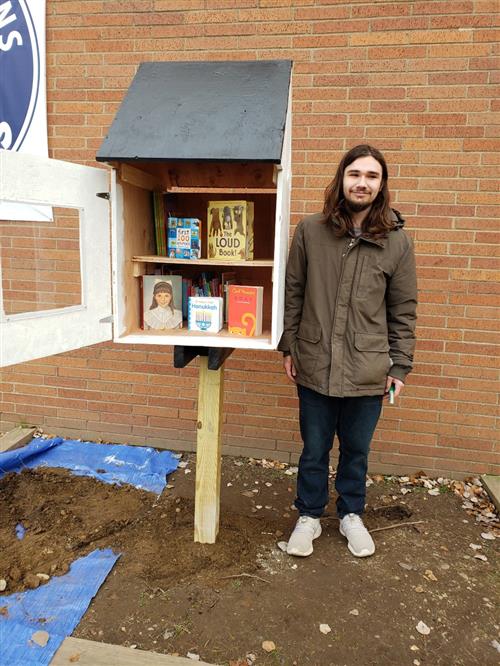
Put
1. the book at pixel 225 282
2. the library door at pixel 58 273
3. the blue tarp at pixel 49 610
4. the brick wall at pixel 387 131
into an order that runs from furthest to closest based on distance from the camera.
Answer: the brick wall at pixel 387 131
the book at pixel 225 282
the blue tarp at pixel 49 610
the library door at pixel 58 273

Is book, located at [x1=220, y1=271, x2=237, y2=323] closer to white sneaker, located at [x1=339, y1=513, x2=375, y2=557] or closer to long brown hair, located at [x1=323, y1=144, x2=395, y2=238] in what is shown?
long brown hair, located at [x1=323, y1=144, x2=395, y2=238]

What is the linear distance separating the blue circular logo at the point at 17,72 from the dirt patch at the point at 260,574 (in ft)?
8.29

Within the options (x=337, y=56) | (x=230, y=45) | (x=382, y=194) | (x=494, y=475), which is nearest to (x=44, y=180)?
(x=382, y=194)

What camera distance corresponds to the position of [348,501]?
2834mm

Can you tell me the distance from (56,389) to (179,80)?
106 inches

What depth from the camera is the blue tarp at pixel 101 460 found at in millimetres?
3490

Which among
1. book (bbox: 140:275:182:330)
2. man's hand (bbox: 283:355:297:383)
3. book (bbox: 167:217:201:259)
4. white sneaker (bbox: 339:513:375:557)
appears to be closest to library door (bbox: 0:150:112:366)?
book (bbox: 140:275:182:330)

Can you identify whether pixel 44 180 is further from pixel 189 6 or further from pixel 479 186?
pixel 479 186

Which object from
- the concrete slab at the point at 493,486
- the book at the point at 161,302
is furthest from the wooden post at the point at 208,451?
the concrete slab at the point at 493,486

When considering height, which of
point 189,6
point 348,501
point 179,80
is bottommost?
point 348,501

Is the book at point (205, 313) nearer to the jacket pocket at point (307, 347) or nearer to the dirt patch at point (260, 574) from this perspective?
the jacket pocket at point (307, 347)

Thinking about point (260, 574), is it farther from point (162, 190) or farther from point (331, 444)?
point (162, 190)

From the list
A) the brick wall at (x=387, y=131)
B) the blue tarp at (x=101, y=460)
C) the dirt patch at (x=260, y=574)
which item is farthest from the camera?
the blue tarp at (x=101, y=460)

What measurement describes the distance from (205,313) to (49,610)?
1551 mm
